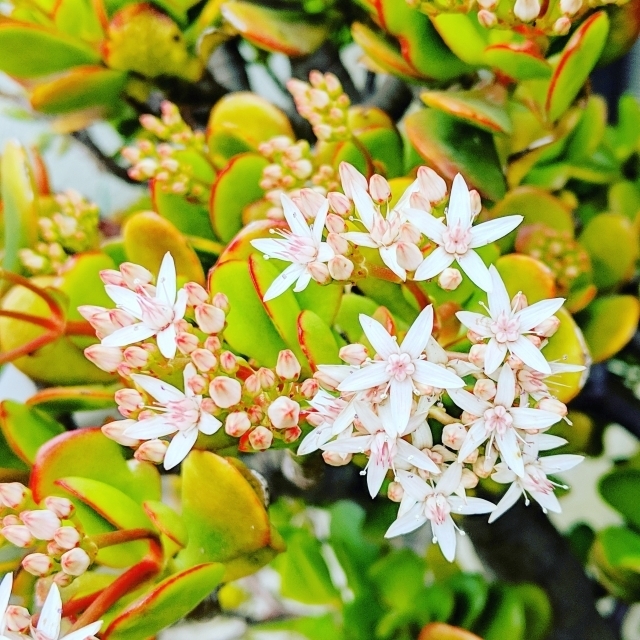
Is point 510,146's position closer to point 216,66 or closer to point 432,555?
point 216,66

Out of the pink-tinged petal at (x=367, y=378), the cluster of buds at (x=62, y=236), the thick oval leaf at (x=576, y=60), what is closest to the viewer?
the pink-tinged petal at (x=367, y=378)

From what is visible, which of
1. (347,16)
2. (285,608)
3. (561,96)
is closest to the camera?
(561,96)

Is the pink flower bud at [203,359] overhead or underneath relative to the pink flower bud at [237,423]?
overhead

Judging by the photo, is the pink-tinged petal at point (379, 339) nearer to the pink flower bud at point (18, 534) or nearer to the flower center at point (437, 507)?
the flower center at point (437, 507)

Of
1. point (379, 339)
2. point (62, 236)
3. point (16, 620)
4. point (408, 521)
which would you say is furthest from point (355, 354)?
point (62, 236)

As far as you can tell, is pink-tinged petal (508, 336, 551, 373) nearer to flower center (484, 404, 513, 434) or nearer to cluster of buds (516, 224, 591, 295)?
flower center (484, 404, 513, 434)

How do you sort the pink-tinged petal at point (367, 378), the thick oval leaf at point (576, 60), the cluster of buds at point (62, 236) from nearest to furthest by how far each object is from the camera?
1. the pink-tinged petal at point (367, 378)
2. the thick oval leaf at point (576, 60)
3. the cluster of buds at point (62, 236)

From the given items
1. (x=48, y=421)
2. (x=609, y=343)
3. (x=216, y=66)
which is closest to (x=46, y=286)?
(x=48, y=421)

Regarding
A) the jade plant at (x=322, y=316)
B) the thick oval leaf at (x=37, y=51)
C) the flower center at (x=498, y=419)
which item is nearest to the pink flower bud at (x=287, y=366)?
the jade plant at (x=322, y=316)
